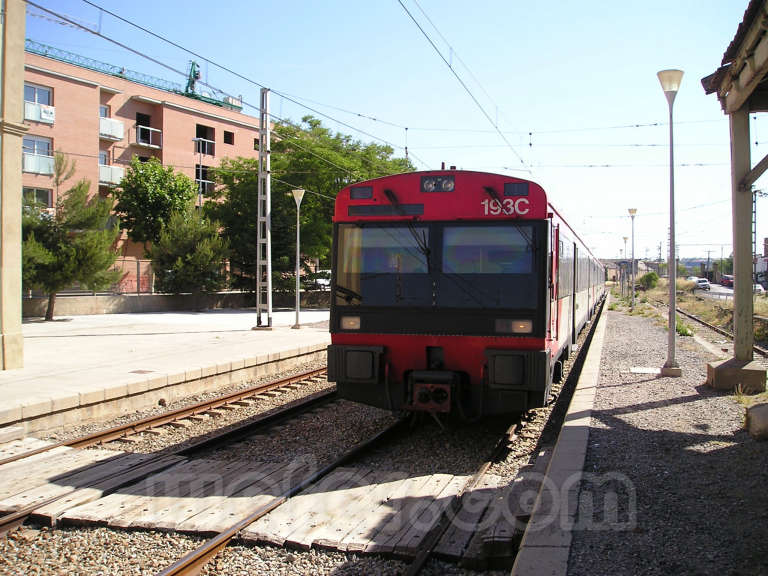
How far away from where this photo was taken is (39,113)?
110ft

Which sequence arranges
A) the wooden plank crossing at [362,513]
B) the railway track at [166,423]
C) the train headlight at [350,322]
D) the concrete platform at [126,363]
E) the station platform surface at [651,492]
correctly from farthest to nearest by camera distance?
the concrete platform at [126,363], the train headlight at [350,322], the railway track at [166,423], the wooden plank crossing at [362,513], the station platform surface at [651,492]

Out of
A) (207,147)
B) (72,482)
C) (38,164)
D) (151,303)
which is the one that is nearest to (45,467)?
(72,482)

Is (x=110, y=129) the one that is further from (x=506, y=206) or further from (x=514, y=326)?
(x=514, y=326)

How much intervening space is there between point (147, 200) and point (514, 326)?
107 ft

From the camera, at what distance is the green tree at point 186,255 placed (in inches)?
1121

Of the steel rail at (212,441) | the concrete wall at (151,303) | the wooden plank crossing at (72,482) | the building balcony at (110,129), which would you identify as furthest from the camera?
the building balcony at (110,129)

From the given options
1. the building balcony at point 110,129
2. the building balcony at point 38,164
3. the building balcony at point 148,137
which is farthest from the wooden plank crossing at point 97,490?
the building balcony at point 148,137

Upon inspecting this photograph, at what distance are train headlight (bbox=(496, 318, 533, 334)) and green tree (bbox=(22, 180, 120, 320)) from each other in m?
18.4

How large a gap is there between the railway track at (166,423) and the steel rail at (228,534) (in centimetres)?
152

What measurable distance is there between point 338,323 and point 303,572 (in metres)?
3.64

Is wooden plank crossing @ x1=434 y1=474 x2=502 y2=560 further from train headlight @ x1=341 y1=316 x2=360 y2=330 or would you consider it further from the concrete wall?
the concrete wall

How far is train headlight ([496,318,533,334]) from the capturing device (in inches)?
275

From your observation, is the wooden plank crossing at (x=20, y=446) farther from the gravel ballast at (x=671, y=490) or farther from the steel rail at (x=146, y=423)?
the gravel ballast at (x=671, y=490)

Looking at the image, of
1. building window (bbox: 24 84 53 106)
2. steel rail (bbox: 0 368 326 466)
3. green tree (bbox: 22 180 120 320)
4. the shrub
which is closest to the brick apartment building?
building window (bbox: 24 84 53 106)
